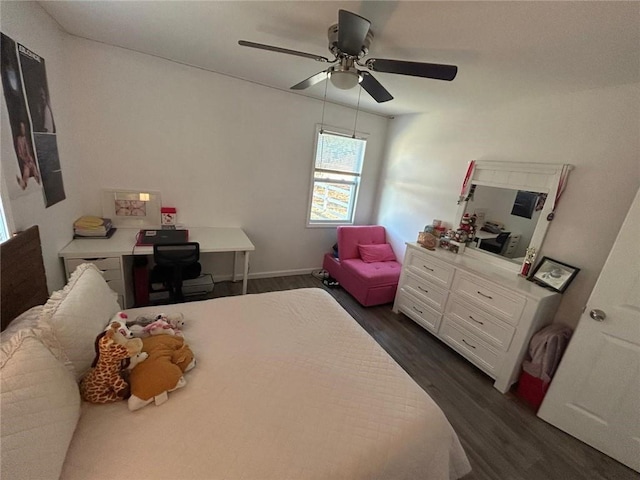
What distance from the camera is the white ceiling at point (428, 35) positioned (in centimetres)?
125

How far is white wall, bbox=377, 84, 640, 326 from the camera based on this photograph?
6.10 ft

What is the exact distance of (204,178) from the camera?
9.75 feet

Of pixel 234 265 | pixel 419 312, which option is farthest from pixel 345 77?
pixel 234 265

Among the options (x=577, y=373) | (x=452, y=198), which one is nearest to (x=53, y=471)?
(x=577, y=373)

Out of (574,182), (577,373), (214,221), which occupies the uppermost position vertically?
(574,182)

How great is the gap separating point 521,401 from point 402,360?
94 centimetres

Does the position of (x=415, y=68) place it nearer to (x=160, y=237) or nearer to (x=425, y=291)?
(x=425, y=291)

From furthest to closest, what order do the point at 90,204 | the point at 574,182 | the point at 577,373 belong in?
the point at 90,204 → the point at 574,182 → the point at 577,373

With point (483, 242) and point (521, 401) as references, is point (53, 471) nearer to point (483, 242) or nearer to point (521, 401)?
point (521, 401)

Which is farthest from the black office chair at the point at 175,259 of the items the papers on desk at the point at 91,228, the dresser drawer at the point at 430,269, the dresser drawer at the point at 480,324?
the dresser drawer at the point at 480,324

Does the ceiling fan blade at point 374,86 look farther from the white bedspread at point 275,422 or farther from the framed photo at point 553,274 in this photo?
the framed photo at point 553,274

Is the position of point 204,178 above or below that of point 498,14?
below

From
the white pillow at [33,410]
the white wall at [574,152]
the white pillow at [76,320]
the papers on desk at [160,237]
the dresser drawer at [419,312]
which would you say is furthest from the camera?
the dresser drawer at [419,312]

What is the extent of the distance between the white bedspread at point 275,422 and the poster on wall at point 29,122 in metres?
1.00
